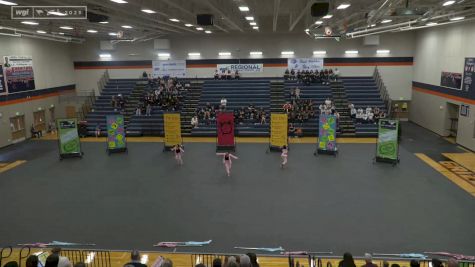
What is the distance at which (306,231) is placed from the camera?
1033cm

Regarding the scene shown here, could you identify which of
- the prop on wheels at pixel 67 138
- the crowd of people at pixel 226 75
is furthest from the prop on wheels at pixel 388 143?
the prop on wheels at pixel 67 138

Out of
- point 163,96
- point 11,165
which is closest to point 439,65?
point 163,96

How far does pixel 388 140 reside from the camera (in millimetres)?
16953

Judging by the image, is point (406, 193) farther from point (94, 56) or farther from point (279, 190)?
point (94, 56)

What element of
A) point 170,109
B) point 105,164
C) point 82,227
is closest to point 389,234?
point 82,227

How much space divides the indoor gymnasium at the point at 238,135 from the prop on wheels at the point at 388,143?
10cm

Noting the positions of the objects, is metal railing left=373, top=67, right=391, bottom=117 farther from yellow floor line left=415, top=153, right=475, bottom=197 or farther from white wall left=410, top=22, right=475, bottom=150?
yellow floor line left=415, top=153, right=475, bottom=197

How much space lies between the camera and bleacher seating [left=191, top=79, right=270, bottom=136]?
24.3m

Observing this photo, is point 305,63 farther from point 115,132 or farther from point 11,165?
point 11,165

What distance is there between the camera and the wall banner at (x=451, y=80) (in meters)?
20.6

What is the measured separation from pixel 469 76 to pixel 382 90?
831cm

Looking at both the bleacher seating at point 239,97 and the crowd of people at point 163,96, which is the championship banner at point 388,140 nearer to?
the bleacher seating at point 239,97

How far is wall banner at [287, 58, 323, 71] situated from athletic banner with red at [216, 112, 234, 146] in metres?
11.9

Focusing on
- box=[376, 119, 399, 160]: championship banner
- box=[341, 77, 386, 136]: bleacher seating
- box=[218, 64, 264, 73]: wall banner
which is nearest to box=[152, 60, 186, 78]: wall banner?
box=[218, 64, 264, 73]: wall banner
